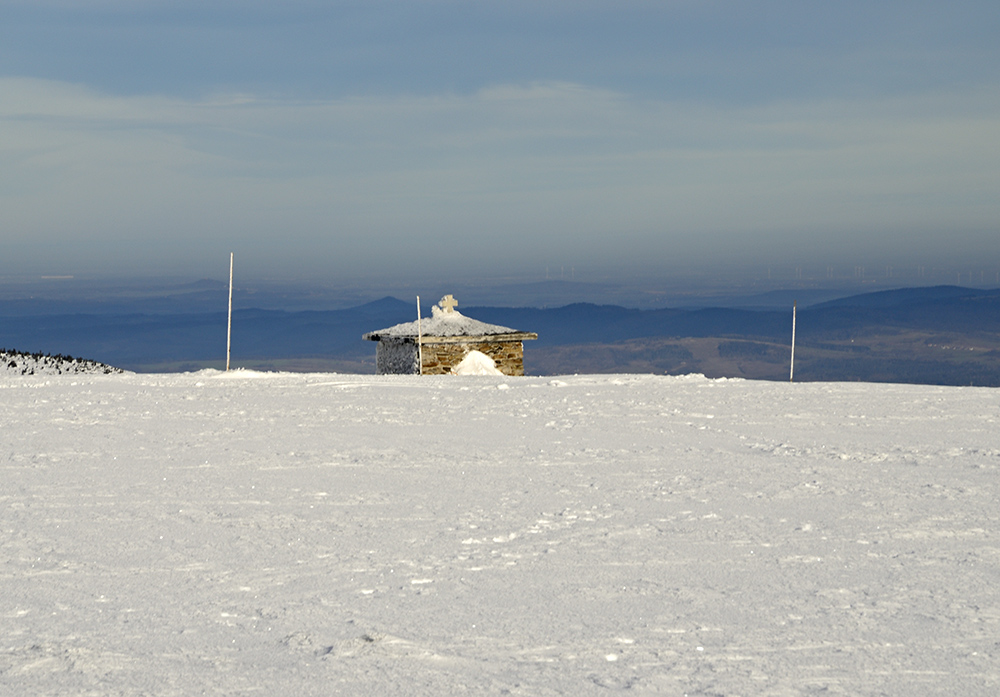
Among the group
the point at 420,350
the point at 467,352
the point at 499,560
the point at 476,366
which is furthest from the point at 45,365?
the point at 499,560

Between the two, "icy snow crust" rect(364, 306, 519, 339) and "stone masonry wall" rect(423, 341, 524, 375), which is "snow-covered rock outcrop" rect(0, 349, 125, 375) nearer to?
"icy snow crust" rect(364, 306, 519, 339)

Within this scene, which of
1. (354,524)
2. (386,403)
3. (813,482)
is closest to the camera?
(354,524)

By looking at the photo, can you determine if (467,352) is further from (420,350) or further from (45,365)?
(45,365)

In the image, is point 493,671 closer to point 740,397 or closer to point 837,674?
point 837,674

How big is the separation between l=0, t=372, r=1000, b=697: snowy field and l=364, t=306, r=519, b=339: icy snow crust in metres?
15.3

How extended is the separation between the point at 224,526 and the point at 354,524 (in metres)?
0.96

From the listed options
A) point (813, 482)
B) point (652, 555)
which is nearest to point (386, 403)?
point (813, 482)

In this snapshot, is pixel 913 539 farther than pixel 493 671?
Yes

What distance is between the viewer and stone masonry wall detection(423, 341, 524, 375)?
2744cm

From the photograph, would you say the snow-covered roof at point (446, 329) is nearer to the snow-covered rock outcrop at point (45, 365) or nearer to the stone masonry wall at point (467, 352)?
the stone masonry wall at point (467, 352)

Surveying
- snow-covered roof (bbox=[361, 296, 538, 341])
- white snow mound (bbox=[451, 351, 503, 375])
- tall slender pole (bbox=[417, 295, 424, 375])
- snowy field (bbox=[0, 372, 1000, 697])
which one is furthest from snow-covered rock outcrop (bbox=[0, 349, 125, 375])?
snowy field (bbox=[0, 372, 1000, 697])

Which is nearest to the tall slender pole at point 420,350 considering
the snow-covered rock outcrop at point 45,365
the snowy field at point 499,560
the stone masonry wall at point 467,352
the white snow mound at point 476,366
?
the stone masonry wall at point 467,352

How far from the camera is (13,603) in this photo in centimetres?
530

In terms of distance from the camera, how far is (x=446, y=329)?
2812 centimetres
